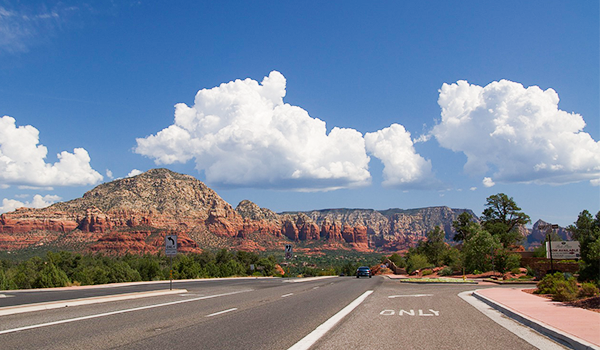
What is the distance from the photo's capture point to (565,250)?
36.8m

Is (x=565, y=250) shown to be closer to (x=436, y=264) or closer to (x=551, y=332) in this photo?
(x=551, y=332)

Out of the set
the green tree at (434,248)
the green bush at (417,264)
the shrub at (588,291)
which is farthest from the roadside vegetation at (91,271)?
the shrub at (588,291)

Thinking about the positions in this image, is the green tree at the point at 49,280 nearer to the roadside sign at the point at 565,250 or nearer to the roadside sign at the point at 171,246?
the roadside sign at the point at 171,246

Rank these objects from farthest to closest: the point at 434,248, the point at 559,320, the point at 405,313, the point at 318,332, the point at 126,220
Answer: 1. the point at 126,220
2. the point at 434,248
3. the point at 405,313
4. the point at 559,320
5. the point at 318,332

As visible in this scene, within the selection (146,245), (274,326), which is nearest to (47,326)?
(274,326)

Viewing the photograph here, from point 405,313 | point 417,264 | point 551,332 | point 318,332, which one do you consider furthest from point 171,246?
point 417,264

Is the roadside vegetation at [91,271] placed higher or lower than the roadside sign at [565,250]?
lower

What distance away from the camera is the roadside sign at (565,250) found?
3572 centimetres

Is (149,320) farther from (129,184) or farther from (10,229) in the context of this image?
(10,229)

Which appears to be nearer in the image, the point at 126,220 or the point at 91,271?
the point at 91,271

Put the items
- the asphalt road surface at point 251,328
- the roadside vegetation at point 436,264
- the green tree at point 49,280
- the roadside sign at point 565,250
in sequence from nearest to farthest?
the asphalt road surface at point 251,328 → the roadside vegetation at point 436,264 → the roadside sign at point 565,250 → the green tree at point 49,280

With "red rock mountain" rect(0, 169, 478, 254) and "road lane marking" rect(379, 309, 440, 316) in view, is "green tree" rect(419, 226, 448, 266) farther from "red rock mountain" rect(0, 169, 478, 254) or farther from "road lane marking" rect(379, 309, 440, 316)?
"road lane marking" rect(379, 309, 440, 316)

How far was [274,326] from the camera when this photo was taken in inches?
425

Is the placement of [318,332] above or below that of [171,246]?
below
